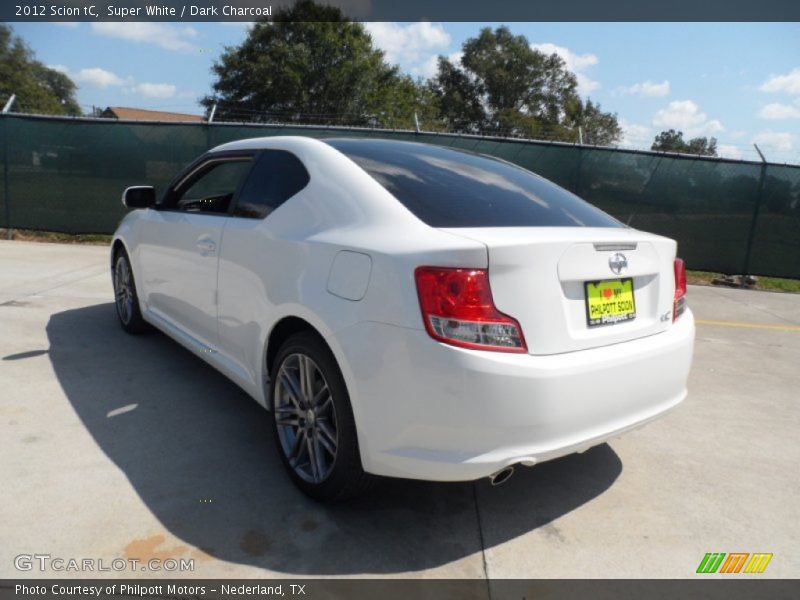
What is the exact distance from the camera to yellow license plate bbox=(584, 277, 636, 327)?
2.19m

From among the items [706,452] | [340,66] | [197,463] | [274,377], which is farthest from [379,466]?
[340,66]

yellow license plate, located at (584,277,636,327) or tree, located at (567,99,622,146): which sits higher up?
tree, located at (567,99,622,146)

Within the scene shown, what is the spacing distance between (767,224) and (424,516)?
9.41 metres

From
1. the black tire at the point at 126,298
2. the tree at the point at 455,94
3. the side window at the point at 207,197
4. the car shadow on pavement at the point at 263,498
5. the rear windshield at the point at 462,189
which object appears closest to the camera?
the car shadow on pavement at the point at 263,498

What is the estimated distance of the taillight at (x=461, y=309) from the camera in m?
1.94

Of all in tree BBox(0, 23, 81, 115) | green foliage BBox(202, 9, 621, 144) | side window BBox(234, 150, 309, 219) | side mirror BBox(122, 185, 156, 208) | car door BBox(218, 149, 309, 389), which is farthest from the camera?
tree BBox(0, 23, 81, 115)

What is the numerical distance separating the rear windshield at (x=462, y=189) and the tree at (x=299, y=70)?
36650mm

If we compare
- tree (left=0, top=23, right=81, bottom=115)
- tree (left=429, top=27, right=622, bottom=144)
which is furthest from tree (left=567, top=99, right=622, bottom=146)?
tree (left=0, top=23, right=81, bottom=115)

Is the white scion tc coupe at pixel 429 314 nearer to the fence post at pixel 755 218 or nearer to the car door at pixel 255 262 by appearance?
the car door at pixel 255 262

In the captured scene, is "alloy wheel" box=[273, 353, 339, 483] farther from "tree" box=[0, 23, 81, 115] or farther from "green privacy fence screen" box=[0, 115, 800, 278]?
"tree" box=[0, 23, 81, 115]

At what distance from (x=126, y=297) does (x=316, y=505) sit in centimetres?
302

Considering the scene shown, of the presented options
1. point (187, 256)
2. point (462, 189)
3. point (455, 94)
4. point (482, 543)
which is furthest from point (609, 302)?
point (455, 94)

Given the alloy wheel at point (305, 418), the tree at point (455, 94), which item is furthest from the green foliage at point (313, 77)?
the alloy wheel at point (305, 418)

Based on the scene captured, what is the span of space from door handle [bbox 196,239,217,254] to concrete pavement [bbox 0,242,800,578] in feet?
3.00
